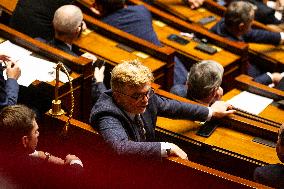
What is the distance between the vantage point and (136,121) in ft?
7.44

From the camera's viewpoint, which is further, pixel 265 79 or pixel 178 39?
pixel 178 39

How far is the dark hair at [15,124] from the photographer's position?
205 cm

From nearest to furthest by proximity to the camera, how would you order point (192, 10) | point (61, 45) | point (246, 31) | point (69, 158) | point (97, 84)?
point (69, 158), point (97, 84), point (61, 45), point (246, 31), point (192, 10)

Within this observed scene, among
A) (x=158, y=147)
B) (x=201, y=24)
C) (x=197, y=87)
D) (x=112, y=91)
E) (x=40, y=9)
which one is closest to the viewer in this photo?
(x=158, y=147)

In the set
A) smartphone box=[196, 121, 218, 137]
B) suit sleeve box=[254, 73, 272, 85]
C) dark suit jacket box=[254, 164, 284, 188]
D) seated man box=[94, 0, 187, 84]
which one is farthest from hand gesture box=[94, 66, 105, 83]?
dark suit jacket box=[254, 164, 284, 188]

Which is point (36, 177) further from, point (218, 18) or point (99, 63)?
point (218, 18)

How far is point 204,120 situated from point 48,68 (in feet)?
2.38

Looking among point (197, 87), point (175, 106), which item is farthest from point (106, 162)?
point (197, 87)

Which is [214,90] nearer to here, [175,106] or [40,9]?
[175,106]

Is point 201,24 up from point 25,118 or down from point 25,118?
down

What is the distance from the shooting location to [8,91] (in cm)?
252

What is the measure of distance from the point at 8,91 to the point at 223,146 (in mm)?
858

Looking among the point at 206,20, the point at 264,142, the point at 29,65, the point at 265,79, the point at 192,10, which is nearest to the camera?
the point at 264,142

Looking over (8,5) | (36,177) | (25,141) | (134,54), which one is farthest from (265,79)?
(36,177)
